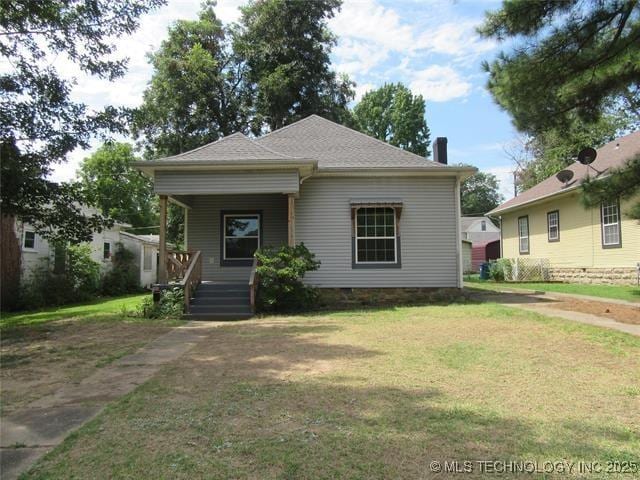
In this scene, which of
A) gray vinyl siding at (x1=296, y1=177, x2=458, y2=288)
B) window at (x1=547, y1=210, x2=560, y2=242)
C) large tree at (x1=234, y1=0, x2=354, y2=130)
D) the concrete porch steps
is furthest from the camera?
large tree at (x1=234, y1=0, x2=354, y2=130)

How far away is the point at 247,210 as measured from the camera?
13.5 meters

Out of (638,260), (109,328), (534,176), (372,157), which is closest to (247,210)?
(372,157)

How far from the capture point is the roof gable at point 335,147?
1270cm

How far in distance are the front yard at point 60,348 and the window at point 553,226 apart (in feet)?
54.0

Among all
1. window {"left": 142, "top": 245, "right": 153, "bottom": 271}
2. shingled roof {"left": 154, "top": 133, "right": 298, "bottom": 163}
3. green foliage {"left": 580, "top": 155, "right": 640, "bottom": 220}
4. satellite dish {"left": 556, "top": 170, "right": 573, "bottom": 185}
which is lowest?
window {"left": 142, "top": 245, "right": 153, "bottom": 271}

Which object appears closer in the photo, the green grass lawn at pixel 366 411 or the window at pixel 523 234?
the green grass lawn at pixel 366 411

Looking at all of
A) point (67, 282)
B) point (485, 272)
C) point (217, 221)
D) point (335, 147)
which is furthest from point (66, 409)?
point (485, 272)

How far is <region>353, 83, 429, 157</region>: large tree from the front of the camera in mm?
46750

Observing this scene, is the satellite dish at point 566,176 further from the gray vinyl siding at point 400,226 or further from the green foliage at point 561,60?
the green foliage at point 561,60

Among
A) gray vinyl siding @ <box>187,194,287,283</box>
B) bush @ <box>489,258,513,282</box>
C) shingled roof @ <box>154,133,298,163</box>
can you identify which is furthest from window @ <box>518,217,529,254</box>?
shingled roof @ <box>154,133,298,163</box>

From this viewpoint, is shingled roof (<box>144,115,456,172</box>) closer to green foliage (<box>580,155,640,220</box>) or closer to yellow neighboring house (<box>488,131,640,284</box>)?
green foliage (<box>580,155,640,220</box>)

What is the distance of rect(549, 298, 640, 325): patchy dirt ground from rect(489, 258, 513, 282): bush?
9603 millimetres

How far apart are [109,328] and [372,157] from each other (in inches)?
319

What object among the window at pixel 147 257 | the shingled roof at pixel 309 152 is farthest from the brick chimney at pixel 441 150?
the window at pixel 147 257
